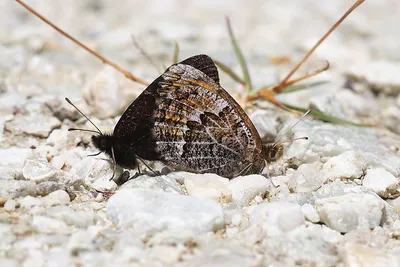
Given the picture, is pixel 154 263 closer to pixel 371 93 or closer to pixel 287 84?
pixel 287 84

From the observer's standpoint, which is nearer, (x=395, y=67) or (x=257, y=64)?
(x=395, y=67)

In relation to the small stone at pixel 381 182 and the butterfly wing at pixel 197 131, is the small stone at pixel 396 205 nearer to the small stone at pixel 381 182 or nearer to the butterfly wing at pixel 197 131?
the small stone at pixel 381 182

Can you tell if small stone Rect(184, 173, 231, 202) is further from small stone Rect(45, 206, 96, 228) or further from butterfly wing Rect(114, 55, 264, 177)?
small stone Rect(45, 206, 96, 228)

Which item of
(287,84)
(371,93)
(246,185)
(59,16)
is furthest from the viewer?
(59,16)

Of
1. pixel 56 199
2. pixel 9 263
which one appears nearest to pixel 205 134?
pixel 56 199

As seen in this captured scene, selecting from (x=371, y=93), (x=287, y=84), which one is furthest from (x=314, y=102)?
(x=371, y=93)

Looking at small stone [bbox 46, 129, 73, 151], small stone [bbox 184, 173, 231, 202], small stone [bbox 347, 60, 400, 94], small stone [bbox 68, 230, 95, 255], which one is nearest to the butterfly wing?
small stone [bbox 184, 173, 231, 202]

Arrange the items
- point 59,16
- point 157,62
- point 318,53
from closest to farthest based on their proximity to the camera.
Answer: point 157,62, point 318,53, point 59,16

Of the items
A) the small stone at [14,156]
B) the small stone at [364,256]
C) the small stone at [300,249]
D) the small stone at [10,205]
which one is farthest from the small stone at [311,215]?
the small stone at [14,156]
